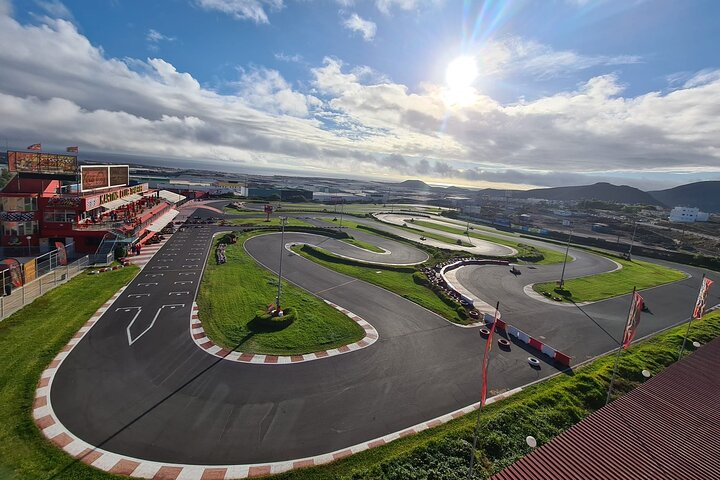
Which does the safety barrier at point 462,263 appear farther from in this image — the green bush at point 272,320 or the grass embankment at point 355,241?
the green bush at point 272,320

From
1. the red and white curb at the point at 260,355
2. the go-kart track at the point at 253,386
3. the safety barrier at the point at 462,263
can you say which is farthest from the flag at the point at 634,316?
the safety barrier at the point at 462,263

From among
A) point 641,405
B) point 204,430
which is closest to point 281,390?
point 204,430

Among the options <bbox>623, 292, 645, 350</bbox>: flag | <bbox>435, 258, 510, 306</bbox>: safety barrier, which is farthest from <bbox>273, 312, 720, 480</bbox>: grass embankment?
<bbox>435, 258, 510, 306</bbox>: safety barrier

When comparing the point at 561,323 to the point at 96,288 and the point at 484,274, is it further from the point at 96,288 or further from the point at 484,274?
the point at 96,288

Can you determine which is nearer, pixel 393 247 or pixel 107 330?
pixel 107 330

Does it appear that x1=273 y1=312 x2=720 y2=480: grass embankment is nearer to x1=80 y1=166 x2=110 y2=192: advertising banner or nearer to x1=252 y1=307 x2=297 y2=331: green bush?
x1=252 y1=307 x2=297 y2=331: green bush
